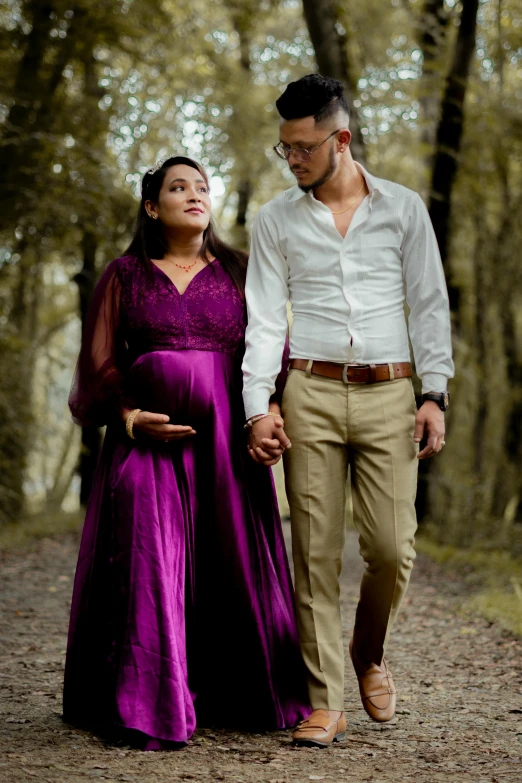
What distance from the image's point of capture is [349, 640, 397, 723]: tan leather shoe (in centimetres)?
395

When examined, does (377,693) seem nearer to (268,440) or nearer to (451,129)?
(268,440)

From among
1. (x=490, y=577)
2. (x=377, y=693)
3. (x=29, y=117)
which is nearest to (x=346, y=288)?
(x=377, y=693)

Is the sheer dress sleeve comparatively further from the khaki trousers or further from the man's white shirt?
the khaki trousers

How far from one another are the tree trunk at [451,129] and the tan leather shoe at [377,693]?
707 cm

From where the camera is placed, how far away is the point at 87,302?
46.3 ft

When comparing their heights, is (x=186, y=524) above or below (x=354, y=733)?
above

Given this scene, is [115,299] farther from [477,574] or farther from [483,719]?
[477,574]

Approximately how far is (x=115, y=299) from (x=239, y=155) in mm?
10240

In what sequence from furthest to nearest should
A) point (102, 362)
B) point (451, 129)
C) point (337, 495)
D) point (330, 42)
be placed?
point (451, 129), point (330, 42), point (102, 362), point (337, 495)

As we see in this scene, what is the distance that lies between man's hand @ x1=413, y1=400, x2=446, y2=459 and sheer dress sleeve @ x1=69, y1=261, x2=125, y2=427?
3.90 feet

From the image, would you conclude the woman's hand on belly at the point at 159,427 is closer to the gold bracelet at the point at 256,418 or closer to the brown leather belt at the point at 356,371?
the gold bracelet at the point at 256,418

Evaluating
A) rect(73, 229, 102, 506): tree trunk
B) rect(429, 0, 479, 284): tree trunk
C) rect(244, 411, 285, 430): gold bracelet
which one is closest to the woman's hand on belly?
rect(244, 411, 285, 430): gold bracelet

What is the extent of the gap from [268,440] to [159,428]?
19.1 inches

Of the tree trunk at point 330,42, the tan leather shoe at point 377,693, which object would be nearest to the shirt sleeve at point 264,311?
the tan leather shoe at point 377,693
